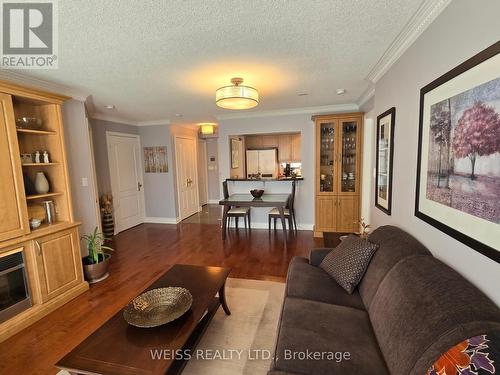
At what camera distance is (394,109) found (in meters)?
2.28

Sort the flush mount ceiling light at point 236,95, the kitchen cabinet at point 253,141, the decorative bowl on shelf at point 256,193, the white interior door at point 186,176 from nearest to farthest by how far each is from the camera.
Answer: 1. the flush mount ceiling light at point 236,95
2. the decorative bowl on shelf at point 256,193
3. the white interior door at point 186,176
4. the kitchen cabinet at point 253,141

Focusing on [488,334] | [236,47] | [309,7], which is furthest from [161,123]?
[488,334]

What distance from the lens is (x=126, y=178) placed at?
5.36 metres

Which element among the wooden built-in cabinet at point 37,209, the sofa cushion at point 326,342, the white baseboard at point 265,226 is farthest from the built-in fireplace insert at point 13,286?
the white baseboard at point 265,226

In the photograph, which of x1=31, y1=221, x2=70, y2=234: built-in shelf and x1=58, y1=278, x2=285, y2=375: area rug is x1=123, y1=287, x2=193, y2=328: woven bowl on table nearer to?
x1=58, y1=278, x2=285, y2=375: area rug

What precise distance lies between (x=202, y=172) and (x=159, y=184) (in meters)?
2.11

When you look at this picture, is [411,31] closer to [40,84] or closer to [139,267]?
[40,84]

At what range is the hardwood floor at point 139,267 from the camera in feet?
6.51

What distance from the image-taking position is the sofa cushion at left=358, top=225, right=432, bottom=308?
5.45ft

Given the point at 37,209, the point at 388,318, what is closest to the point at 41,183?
the point at 37,209

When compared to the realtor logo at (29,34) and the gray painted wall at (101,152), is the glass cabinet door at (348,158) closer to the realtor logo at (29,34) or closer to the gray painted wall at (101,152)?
the realtor logo at (29,34)

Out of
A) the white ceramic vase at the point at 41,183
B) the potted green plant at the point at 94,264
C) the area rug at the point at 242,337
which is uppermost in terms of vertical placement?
the white ceramic vase at the point at 41,183

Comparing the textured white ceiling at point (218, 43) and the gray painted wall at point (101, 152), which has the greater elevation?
the textured white ceiling at point (218, 43)

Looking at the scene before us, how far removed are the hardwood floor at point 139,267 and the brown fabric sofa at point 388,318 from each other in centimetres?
142
